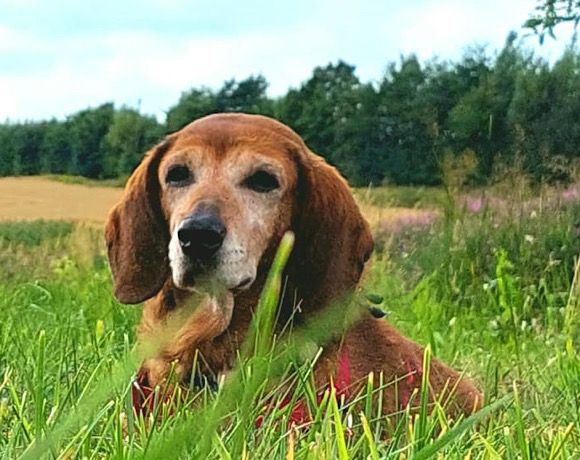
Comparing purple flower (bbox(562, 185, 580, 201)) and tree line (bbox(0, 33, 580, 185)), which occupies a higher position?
tree line (bbox(0, 33, 580, 185))

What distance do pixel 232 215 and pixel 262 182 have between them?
244mm

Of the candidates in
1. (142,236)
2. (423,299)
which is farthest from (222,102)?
(142,236)

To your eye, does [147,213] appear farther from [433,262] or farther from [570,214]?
[570,214]

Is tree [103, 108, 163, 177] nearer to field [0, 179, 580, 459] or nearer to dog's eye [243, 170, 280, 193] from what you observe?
field [0, 179, 580, 459]

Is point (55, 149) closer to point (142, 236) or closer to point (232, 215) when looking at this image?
point (142, 236)

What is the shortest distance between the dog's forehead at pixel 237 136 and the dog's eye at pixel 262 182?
2.4 inches

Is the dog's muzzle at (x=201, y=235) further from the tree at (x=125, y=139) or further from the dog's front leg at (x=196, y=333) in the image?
the tree at (x=125, y=139)

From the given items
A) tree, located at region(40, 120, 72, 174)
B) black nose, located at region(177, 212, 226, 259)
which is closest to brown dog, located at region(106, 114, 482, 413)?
black nose, located at region(177, 212, 226, 259)

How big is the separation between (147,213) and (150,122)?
9.45 ft

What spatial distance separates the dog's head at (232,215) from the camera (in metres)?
2.63

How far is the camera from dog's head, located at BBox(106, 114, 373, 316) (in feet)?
8.63

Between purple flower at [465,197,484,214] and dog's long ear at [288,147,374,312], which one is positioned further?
purple flower at [465,197,484,214]

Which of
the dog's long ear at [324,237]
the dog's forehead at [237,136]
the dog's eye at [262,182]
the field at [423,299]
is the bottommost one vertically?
the field at [423,299]

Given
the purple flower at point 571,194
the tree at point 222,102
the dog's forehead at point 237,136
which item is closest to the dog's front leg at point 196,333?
the dog's forehead at point 237,136
